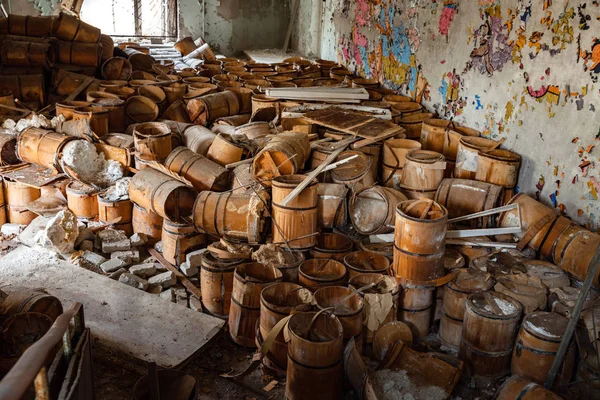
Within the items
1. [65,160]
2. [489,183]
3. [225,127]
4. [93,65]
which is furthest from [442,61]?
[93,65]

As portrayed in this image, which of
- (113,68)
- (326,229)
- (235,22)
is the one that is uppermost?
(235,22)

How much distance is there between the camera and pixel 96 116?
7137 mm

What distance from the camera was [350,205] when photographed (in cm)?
534

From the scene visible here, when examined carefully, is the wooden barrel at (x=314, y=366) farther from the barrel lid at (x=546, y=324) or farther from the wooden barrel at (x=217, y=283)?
the barrel lid at (x=546, y=324)

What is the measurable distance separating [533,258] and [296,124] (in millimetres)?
3463

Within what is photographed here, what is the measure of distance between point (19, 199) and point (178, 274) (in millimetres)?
2648

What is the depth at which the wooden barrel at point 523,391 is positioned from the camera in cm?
337

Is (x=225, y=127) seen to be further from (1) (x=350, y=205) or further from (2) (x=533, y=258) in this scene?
(2) (x=533, y=258)

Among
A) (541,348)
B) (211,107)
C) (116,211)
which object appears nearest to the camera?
(541,348)

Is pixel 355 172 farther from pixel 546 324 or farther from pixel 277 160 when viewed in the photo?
pixel 546 324

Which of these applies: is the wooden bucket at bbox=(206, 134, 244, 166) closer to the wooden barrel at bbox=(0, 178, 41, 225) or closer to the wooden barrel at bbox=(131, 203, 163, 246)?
the wooden barrel at bbox=(131, 203, 163, 246)

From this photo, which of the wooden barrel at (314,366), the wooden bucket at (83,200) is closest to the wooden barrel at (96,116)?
the wooden bucket at (83,200)

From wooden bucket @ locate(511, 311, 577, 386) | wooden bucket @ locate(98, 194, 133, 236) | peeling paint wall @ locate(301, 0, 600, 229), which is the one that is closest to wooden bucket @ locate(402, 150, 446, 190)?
peeling paint wall @ locate(301, 0, 600, 229)

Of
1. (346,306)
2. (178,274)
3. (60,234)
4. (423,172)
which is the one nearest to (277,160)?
(423,172)
